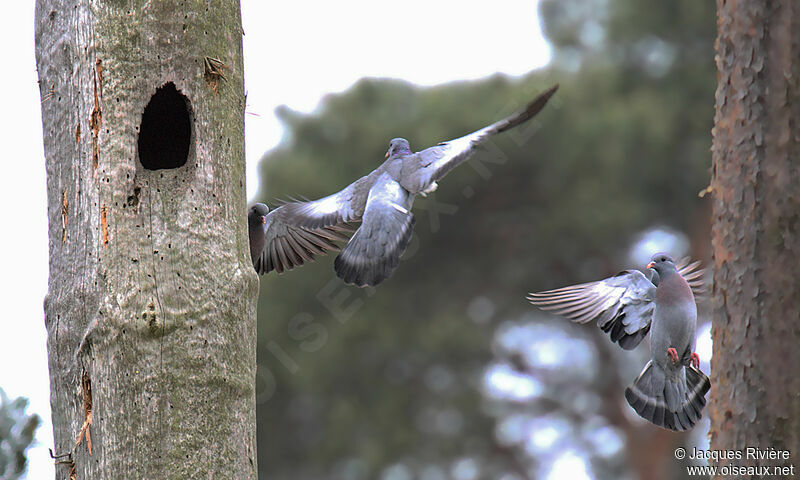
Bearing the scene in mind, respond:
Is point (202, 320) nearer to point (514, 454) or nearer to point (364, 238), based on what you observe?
point (364, 238)

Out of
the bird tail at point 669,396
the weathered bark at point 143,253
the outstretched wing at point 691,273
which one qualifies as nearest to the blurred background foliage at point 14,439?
the weathered bark at point 143,253

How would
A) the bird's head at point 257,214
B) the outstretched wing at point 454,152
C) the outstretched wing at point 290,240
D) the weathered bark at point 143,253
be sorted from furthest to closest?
the outstretched wing at point 290,240 → the bird's head at point 257,214 → the outstretched wing at point 454,152 → the weathered bark at point 143,253

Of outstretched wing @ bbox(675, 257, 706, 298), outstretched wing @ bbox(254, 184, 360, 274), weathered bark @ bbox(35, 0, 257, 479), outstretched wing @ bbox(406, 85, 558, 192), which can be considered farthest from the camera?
outstretched wing @ bbox(675, 257, 706, 298)

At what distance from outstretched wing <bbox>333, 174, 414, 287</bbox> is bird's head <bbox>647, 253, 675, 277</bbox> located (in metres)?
1.19

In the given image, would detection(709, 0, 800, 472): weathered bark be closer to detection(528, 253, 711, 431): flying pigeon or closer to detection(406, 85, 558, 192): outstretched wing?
detection(528, 253, 711, 431): flying pigeon

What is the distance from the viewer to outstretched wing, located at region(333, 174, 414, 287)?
3619 mm

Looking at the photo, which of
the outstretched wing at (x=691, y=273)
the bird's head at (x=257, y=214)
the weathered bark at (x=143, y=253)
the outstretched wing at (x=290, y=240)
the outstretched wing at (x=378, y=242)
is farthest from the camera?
the outstretched wing at (x=691, y=273)

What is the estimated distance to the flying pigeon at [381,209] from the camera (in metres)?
3.53

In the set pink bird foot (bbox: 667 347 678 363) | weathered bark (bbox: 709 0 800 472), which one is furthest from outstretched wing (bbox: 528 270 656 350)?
weathered bark (bbox: 709 0 800 472)

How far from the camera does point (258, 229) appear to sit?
13.8ft

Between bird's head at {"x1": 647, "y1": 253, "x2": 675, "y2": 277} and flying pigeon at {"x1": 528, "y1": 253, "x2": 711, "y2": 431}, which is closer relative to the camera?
flying pigeon at {"x1": 528, "y1": 253, "x2": 711, "y2": 431}

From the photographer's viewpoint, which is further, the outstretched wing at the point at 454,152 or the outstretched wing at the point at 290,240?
the outstretched wing at the point at 290,240

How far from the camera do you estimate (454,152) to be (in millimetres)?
3545

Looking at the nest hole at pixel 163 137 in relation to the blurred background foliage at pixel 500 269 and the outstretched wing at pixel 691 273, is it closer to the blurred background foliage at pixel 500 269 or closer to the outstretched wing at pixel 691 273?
the outstretched wing at pixel 691 273
